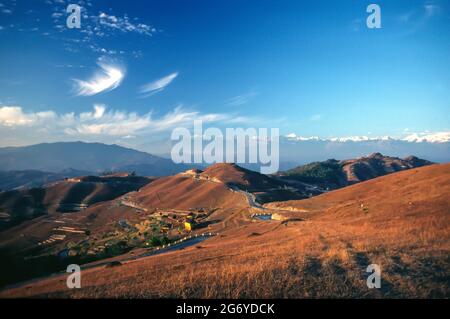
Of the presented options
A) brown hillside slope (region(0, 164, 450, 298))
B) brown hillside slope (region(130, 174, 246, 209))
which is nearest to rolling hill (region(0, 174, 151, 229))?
Answer: brown hillside slope (region(130, 174, 246, 209))

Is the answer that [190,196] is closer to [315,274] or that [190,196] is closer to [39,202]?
[39,202]

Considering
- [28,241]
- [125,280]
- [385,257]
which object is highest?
[385,257]

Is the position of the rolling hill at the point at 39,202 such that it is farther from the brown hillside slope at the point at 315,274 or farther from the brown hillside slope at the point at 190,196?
the brown hillside slope at the point at 315,274

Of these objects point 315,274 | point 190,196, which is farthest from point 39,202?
point 315,274

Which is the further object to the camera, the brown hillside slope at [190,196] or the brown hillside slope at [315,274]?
the brown hillside slope at [190,196]

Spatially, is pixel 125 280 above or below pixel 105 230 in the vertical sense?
above

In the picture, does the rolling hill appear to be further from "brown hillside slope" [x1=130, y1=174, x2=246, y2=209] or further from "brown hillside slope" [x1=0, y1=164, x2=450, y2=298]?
"brown hillside slope" [x1=0, y1=164, x2=450, y2=298]

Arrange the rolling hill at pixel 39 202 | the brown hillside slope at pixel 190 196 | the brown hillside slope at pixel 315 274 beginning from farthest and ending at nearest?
the rolling hill at pixel 39 202 → the brown hillside slope at pixel 190 196 → the brown hillside slope at pixel 315 274

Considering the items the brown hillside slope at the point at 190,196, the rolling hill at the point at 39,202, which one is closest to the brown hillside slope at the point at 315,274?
the brown hillside slope at the point at 190,196

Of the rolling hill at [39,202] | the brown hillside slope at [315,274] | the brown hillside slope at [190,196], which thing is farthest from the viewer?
the rolling hill at [39,202]

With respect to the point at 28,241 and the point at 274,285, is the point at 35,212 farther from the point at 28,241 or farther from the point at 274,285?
the point at 274,285
